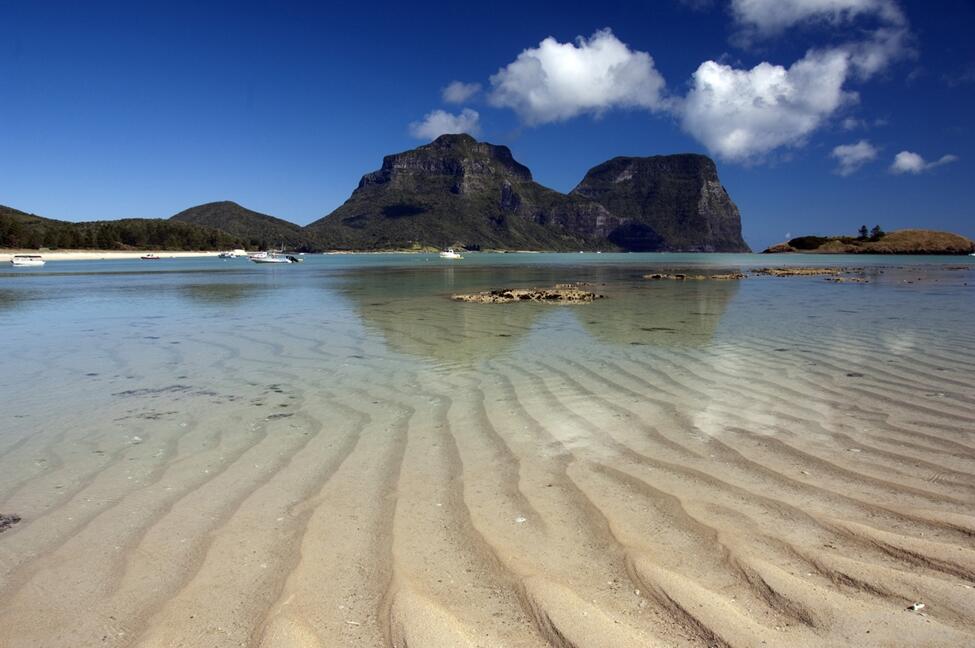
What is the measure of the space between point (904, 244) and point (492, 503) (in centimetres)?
17872

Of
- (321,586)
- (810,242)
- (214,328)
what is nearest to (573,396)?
(321,586)

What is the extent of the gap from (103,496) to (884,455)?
21.8 ft

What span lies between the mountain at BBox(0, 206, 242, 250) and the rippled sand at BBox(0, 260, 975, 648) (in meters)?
138

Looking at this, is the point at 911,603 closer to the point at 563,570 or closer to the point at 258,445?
the point at 563,570

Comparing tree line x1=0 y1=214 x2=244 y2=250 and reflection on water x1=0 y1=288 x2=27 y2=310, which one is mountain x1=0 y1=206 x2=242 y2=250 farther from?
reflection on water x1=0 y1=288 x2=27 y2=310

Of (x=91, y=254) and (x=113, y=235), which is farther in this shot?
(x=113, y=235)

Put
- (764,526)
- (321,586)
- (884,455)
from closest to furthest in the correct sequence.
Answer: (321,586)
(764,526)
(884,455)

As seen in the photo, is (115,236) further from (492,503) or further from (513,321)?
(492,503)

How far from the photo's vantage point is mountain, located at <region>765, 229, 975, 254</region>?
139750 millimetres

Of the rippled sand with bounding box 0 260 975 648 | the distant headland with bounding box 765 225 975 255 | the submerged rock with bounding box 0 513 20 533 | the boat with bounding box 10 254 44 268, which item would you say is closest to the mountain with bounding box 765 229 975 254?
the distant headland with bounding box 765 225 975 255

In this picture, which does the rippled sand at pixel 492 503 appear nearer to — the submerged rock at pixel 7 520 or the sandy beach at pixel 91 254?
the submerged rock at pixel 7 520

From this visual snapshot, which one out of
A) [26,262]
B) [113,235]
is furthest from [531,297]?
[113,235]

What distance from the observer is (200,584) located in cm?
310

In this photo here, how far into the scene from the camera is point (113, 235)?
133125mm
